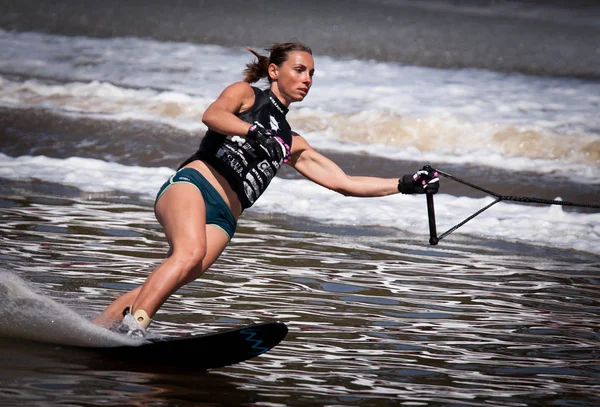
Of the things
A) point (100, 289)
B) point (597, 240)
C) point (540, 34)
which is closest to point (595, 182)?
point (597, 240)

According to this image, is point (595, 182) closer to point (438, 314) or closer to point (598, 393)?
point (438, 314)

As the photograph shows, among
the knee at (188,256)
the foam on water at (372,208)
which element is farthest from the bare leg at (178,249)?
the foam on water at (372,208)

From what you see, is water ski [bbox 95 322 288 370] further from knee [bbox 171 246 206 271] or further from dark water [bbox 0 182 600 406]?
knee [bbox 171 246 206 271]

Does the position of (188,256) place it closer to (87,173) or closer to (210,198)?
(210,198)

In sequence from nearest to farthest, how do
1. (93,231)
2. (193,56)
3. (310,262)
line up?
(310,262) → (93,231) → (193,56)

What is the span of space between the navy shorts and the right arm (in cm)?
26

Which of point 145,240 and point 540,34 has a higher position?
point 540,34

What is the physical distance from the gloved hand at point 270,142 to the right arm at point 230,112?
0.13ft

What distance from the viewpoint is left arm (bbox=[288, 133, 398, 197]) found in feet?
17.2

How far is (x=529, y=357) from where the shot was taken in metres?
4.85

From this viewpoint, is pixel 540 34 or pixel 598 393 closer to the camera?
pixel 598 393

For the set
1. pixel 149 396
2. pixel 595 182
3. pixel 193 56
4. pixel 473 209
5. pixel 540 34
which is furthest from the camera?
pixel 540 34

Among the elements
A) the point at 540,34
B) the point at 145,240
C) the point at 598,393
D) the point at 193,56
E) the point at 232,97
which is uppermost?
the point at 540,34

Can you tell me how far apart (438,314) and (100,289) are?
2.01m
